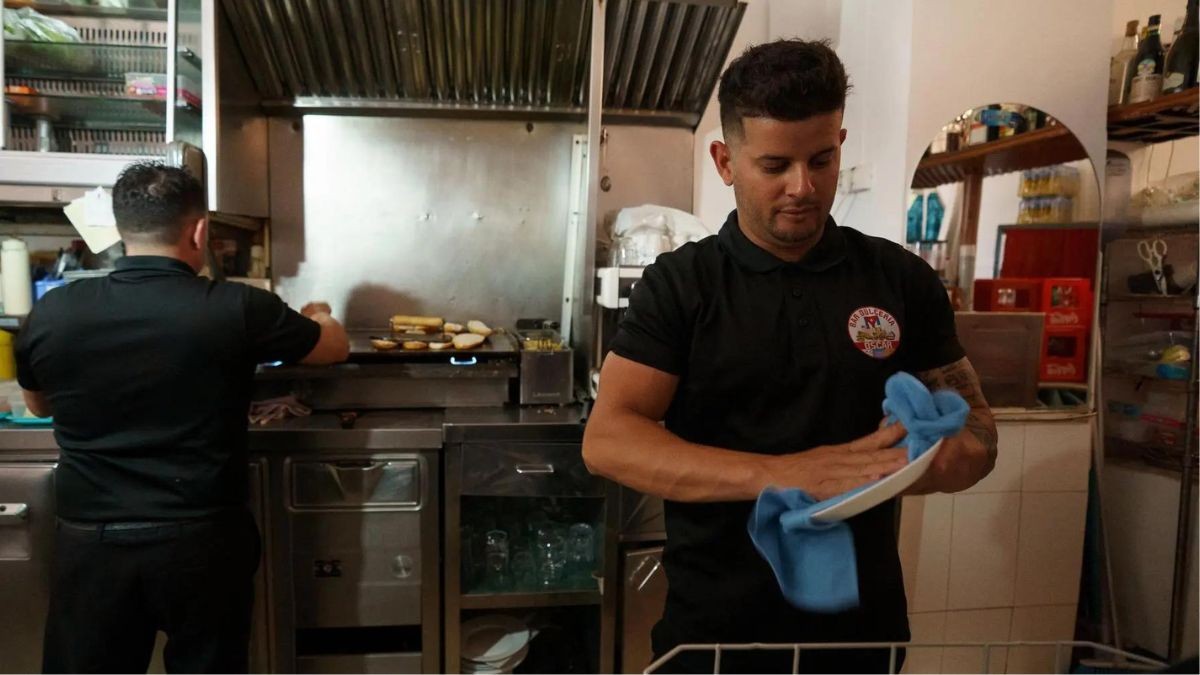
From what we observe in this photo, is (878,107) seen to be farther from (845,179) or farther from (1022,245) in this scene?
(1022,245)

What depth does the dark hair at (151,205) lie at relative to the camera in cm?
143

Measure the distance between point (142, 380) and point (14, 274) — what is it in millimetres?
1009

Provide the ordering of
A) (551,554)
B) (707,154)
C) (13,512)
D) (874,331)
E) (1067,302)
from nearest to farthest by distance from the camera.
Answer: (874,331) < (13,512) < (1067,302) < (551,554) < (707,154)

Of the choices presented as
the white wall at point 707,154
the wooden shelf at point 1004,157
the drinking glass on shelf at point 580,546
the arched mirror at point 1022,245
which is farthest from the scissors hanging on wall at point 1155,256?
the drinking glass on shelf at point 580,546

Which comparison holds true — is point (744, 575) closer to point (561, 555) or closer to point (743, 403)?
point (743, 403)

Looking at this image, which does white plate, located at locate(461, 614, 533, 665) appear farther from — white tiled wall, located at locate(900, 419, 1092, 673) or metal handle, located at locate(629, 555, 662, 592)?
white tiled wall, located at locate(900, 419, 1092, 673)

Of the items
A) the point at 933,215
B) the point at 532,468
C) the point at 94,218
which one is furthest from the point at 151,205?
the point at 933,215

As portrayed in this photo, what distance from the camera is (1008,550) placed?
74.2 inches

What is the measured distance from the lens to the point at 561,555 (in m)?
1.99

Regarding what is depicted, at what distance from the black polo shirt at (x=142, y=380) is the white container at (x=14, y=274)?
70 centimetres

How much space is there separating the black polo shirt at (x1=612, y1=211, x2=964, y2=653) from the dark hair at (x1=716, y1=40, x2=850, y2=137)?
19 cm

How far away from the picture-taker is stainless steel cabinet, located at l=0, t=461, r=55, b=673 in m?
1.69

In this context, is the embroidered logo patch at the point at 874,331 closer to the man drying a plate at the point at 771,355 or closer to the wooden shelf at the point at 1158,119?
the man drying a plate at the point at 771,355

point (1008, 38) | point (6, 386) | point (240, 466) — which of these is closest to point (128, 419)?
point (240, 466)
